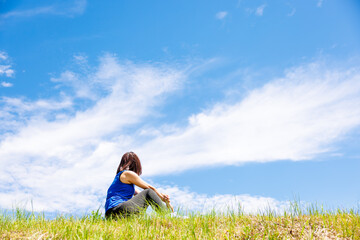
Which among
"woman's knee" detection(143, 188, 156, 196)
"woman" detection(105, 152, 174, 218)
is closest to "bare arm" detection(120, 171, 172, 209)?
"woman" detection(105, 152, 174, 218)

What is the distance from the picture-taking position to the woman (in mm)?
7042

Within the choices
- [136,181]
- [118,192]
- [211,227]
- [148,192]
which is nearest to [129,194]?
[118,192]

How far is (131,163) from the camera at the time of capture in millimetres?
7844

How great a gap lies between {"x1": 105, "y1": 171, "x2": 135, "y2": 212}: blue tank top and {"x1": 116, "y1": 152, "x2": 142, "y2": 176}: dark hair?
0.22 m

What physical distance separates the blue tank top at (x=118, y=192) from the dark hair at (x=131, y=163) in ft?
0.72

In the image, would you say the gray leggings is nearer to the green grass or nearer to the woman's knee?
the woman's knee

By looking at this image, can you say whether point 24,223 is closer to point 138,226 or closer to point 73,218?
point 73,218

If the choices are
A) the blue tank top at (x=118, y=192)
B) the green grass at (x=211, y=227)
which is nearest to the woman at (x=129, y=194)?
the blue tank top at (x=118, y=192)

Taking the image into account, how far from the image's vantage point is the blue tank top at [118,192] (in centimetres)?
752

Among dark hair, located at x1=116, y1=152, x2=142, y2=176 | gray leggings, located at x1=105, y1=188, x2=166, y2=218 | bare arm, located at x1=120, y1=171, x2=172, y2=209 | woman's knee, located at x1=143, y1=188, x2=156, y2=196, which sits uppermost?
dark hair, located at x1=116, y1=152, x2=142, y2=176

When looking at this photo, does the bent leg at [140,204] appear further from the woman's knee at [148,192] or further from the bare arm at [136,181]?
the bare arm at [136,181]

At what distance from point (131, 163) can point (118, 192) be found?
0.74m

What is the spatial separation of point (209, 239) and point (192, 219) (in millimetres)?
827

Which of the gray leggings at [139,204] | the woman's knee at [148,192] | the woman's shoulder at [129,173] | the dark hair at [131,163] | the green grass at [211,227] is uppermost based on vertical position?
the dark hair at [131,163]
